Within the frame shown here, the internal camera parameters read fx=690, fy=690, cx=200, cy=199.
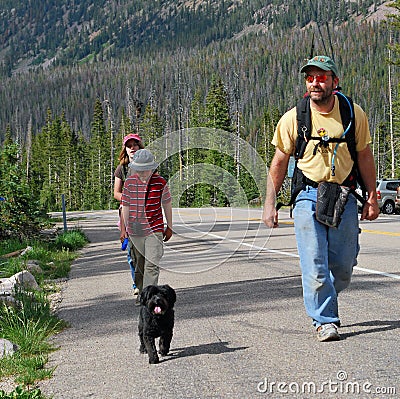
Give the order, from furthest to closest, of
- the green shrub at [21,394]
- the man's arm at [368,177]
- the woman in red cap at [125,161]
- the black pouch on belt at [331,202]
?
the woman in red cap at [125,161], the man's arm at [368,177], the black pouch on belt at [331,202], the green shrub at [21,394]

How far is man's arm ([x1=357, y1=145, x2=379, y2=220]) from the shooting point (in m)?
5.73

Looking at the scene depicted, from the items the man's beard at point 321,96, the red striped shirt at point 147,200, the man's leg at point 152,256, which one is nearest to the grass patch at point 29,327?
the man's leg at point 152,256

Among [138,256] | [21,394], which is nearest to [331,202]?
[21,394]

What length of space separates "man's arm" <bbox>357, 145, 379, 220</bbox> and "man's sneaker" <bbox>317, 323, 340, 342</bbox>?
99cm

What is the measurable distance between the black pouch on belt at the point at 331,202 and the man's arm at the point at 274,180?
39 cm

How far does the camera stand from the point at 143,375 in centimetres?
517

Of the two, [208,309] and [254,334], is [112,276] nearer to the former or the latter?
[208,309]

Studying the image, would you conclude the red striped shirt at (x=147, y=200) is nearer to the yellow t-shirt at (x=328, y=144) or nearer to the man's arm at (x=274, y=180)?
the man's arm at (x=274, y=180)

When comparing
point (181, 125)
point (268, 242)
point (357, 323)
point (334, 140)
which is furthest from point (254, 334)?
point (181, 125)

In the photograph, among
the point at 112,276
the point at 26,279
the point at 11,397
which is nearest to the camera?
the point at 11,397

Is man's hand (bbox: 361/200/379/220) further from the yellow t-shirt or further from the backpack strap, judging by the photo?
the backpack strap

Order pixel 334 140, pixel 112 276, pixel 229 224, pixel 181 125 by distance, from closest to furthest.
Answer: pixel 334 140 < pixel 112 276 < pixel 229 224 < pixel 181 125

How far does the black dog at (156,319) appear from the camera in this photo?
5488 millimetres

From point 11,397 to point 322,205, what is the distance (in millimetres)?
2789
